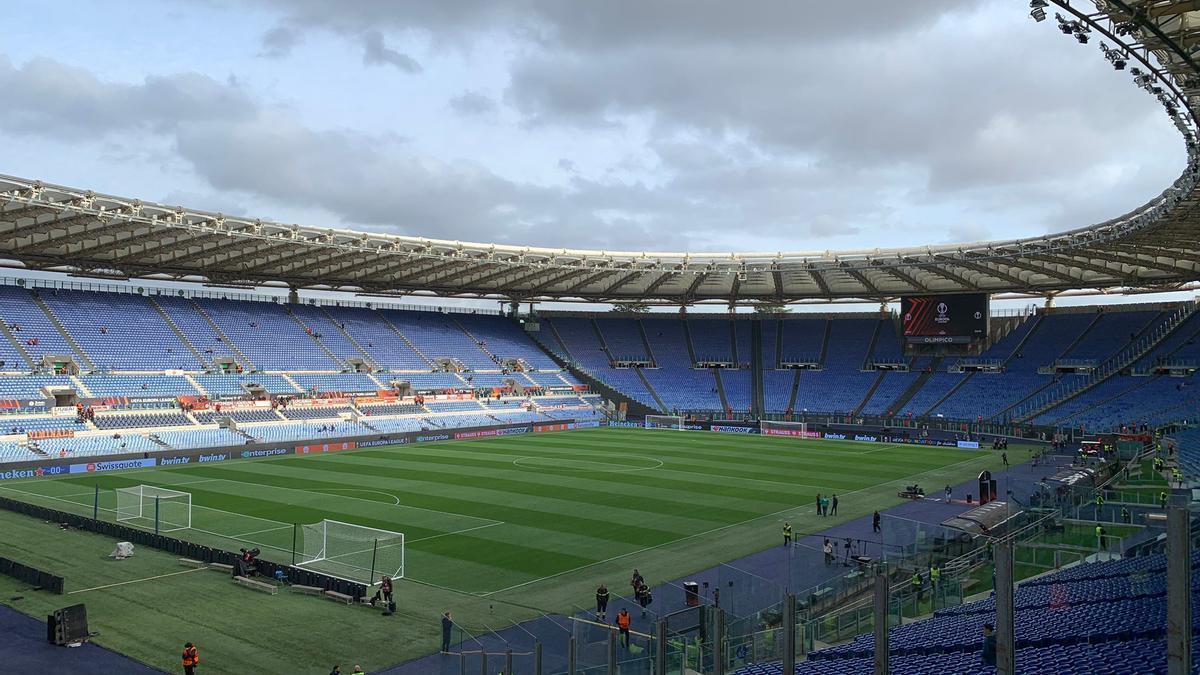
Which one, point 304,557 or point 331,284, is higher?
point 331,284

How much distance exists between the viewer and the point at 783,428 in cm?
6850

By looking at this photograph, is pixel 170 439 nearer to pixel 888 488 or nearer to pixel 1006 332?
pixel 888 488

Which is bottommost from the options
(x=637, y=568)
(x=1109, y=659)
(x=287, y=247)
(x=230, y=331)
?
(x=637, y=568)

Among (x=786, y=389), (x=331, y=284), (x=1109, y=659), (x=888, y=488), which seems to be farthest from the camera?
(x=786, y=389)

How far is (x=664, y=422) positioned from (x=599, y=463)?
26466 millimetres

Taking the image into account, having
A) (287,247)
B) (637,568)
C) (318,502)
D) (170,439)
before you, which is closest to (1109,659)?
(637,568)

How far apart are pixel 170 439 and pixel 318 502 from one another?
67.0 feet

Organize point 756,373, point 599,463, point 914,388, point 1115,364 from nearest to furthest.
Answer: point 599,463, point 1115,364, point 914,388, point 756,373

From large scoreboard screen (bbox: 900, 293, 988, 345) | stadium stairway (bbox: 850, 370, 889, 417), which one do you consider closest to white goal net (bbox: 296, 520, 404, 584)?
stadium stairway (bbox: 850, 370, 889, 417)

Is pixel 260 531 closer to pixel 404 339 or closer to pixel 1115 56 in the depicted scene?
pixel 1115 56

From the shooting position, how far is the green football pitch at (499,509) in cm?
2191

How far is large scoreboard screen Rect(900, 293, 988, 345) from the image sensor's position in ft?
222

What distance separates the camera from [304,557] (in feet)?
82.8

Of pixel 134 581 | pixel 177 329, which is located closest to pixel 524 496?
pixel 134 581
